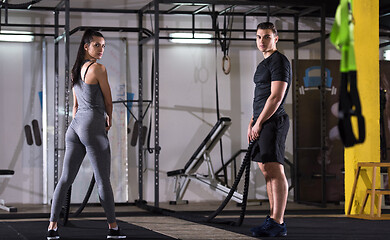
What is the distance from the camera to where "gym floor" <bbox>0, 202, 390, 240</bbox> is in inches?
194

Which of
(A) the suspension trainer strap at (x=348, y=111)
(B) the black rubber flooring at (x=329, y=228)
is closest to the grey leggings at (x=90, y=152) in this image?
(B) the black rubber flooring at (x=329, y=228)

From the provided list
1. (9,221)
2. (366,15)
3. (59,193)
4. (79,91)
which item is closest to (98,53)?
(79,91)

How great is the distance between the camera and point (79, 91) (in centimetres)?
451

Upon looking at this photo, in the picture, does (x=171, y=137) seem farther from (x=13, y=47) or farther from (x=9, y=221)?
(x=9, y=221)

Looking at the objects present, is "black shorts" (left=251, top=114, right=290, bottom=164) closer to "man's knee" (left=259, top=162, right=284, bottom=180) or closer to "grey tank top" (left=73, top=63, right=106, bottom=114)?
"man's knee" (left=259, top=162, right=284, bottom=180)

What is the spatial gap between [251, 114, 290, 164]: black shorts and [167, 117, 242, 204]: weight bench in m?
3.03

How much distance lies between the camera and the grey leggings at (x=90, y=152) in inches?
173

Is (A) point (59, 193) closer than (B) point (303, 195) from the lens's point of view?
Yes

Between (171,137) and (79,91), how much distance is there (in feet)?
14.4

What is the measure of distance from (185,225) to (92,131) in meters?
1.78

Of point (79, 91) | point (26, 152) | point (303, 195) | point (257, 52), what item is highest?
point (257, 52)

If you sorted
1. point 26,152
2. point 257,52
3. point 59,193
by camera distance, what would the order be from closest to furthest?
point 59,193 → point 26,152 → point 257,52

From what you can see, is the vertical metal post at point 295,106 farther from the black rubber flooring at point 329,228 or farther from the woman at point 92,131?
the woman at point 92,131

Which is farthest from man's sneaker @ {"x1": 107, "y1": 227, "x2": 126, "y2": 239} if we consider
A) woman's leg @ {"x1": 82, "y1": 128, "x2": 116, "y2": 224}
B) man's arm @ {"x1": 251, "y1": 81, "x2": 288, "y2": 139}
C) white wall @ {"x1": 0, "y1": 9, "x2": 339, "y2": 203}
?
white wall @ {"x1": 0, "y1": 9, "x2": 339, "y2": 203}
